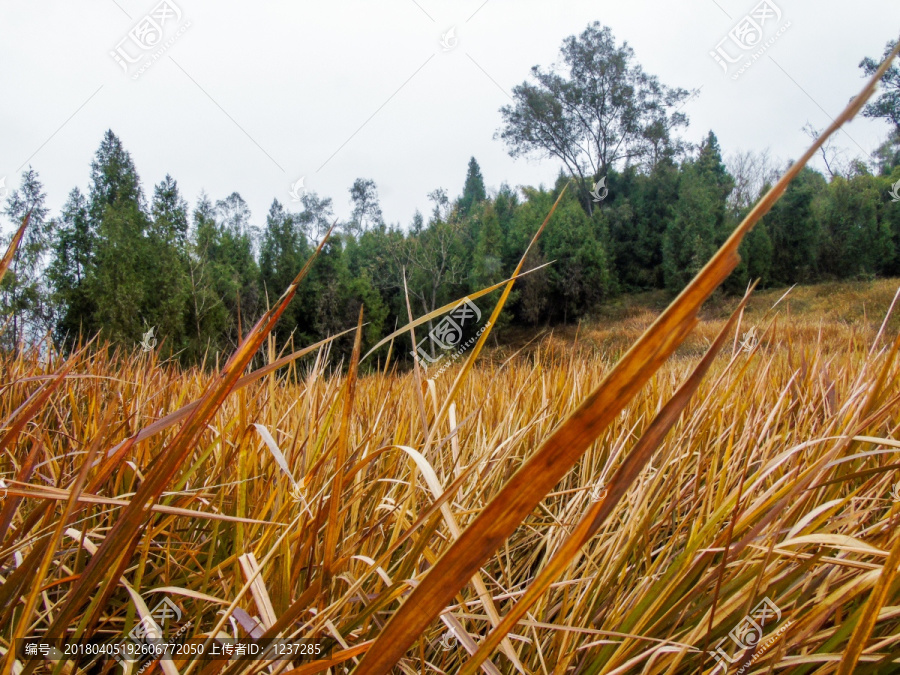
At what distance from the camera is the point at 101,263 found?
487 inches

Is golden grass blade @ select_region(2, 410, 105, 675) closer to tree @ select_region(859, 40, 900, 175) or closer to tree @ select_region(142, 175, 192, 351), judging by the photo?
tree @ select_region(142, 175, 192, 351)

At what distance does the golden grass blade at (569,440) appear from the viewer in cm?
17

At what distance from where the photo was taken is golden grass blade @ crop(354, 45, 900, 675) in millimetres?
166

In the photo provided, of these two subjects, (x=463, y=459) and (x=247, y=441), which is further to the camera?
(x=463, y=459)

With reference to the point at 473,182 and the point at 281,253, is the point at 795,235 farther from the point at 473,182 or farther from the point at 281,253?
the point at 473,182

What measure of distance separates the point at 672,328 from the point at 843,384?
178 centimetres

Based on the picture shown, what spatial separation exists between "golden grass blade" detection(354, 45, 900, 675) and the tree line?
11.7 m

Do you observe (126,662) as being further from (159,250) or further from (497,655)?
(159,250)

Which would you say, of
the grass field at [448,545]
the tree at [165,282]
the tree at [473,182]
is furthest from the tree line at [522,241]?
the tree at [473,182]

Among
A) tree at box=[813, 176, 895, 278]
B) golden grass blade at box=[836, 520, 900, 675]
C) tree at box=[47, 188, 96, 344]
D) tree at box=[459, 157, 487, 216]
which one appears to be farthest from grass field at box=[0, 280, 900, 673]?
tree at box=[459, 157, 487, 216]

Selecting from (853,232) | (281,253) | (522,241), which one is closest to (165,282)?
(281,253)

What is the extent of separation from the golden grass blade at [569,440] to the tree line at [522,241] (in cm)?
1172

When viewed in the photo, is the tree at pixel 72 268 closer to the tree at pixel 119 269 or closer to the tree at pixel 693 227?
the tree at pixel 119 269

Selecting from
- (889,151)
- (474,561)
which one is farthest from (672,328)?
(889,151)
